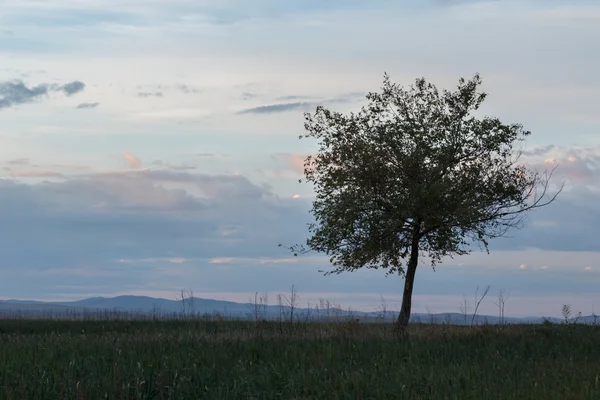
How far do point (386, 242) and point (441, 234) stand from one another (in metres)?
2.84

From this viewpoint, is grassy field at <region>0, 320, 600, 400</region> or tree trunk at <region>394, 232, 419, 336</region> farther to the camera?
tree trunk at <region>394, 232, 419, 336</region>

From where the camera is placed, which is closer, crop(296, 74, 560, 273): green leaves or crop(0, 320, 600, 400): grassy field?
crop(0, 320, 600, 400): grassy field

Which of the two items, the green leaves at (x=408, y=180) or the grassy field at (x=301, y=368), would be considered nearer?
the grassy field at (x=301, y=368)

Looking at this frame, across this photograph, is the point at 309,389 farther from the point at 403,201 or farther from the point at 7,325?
the point at 7,325

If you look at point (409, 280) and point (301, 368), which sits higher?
point (409, 280)

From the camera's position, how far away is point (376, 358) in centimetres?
1764

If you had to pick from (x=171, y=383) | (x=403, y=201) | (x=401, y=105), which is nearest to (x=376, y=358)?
(x=171, y=383)

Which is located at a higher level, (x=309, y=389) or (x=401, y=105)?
(x=401, y=105)

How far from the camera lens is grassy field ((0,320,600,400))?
43.6 ft

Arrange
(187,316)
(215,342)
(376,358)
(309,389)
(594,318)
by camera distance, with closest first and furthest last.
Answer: (309,389), (376,358), (215,342), (594,318), (187,316)

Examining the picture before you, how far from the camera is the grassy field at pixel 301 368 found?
1330 cm

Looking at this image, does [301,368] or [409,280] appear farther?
[409,280]

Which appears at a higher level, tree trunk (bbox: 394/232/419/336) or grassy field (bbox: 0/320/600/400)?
tree trunk (bbox: 394/232/419/336)

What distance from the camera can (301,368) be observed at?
52.2ft
